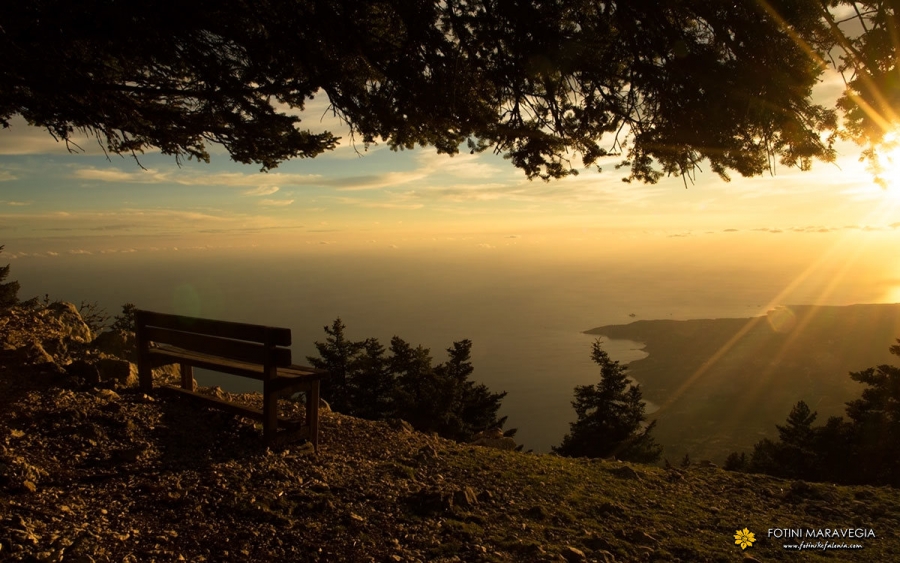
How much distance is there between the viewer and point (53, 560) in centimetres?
273

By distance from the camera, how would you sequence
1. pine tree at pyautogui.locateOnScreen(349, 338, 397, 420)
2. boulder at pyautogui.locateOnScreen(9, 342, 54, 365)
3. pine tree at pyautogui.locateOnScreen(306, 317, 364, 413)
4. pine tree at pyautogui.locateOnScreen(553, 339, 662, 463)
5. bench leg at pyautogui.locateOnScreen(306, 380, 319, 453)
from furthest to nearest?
pine tree at pyautogui.locateOnScreen(306, 317, 364, 413) < pine tree at pyautogui.locateOnScreen(349, 338, 397, 420) < pine tree at pyautogui.locateOnScreen(553, 339, 662, 463) < boulder at pyautogui.locateOnScreen(9, 342, 54, 365) < bench leg at pyautogui.locateOnScreen(306, 380, 319, 453)

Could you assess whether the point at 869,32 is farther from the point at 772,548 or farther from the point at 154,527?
the point at 154,527

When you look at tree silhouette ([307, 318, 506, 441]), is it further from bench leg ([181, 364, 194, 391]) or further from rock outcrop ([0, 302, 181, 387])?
bench leg ([181, 364, 194, 391])

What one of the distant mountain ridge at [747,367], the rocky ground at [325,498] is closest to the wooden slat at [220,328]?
the rocky ground at [325,498]

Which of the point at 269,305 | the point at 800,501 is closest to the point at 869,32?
the point at 800,501

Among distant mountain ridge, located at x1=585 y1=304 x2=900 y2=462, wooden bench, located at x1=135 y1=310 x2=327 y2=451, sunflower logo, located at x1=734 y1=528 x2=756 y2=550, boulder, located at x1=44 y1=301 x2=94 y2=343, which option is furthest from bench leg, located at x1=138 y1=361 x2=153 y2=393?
distant mountain ridge, located at x1=585 y1=304 x2=900 y2=462

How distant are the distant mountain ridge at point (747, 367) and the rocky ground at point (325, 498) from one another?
75.7 metres

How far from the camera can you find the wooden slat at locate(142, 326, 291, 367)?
16.0 feet

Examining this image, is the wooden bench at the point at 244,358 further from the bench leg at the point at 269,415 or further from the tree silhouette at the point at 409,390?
the tree silhouette at the point at 409,390

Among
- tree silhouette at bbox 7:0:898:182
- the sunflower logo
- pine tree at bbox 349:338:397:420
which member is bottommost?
pine tree at bbox 349:338:397:420

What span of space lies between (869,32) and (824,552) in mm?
4638

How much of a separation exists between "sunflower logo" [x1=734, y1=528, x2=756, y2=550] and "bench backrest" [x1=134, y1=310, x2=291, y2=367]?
15.6 ft

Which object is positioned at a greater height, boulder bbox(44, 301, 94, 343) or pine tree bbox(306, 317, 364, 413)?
boulder bbox(44, 301, 94, 343)

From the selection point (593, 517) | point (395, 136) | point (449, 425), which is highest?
point (395, 136)
